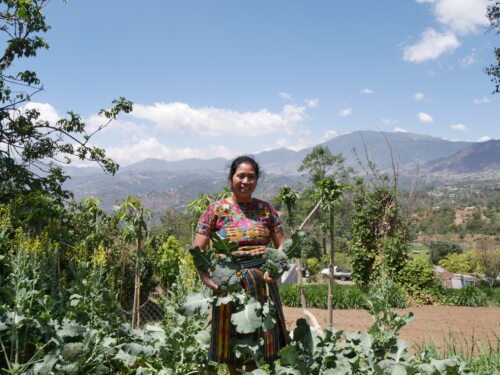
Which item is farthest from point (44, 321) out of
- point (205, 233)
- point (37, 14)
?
point (37, 14)

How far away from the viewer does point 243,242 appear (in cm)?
215

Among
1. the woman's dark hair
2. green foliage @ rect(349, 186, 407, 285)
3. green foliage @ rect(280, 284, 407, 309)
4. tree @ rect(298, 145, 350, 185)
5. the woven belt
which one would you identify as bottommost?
green foliage @ rect(280, 284, 407, 309)

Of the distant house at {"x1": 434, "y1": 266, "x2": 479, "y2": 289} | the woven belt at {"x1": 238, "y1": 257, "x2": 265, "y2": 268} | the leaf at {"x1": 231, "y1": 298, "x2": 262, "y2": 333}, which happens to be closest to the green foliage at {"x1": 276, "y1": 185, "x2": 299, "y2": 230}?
the woven belt at {"x1": 238, "y1": 257, "x2": 265, "y2": 268}

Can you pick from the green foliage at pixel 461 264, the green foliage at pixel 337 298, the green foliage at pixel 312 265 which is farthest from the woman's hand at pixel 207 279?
the green foliage at pixel 461 264

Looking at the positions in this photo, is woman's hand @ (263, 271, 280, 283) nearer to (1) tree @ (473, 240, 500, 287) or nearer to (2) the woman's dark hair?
(2) the woman's dark hair

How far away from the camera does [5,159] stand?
5684 mm

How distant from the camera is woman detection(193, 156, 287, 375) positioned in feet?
7.00

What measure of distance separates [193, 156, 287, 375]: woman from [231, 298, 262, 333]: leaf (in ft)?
0.56

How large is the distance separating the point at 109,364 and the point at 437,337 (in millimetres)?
6238

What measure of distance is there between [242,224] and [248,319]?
54cm

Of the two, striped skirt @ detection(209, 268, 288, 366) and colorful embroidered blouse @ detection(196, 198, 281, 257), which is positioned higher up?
colorful embroidered blouse @ detection(196, 198, 281, 257)

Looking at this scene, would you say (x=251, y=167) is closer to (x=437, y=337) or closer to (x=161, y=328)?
(x=161, y=328)

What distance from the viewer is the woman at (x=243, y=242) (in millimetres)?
2135

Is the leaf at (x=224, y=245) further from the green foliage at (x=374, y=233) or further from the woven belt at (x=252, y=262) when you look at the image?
the green foliage at (x=374, y=233)
